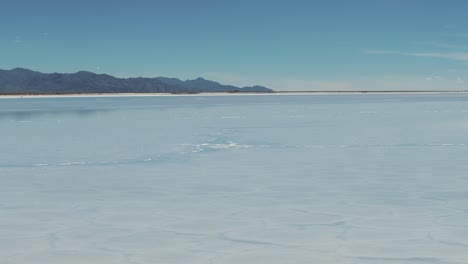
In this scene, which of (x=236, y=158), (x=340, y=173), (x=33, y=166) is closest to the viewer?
(x=340, y=173)

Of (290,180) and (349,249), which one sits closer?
(349,249)

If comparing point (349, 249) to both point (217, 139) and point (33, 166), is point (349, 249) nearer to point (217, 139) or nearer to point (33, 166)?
point (33, 166)

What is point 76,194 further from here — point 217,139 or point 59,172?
point 217,139

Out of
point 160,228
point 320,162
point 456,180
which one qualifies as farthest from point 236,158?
point 160,228

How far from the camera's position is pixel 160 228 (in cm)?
653

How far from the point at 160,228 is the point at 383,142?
34.6 feet

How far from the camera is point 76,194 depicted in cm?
860

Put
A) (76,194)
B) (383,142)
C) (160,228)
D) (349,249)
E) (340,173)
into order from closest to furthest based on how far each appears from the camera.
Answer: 1. (349,249)
2. (160,228)
3. (76,194)
4. (340,173)
5. (383,142)

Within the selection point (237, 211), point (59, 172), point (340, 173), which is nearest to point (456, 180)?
point (340, 173)

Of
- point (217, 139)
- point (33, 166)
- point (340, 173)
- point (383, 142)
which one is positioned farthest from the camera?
point (217, 139)

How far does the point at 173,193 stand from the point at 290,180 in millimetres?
1940

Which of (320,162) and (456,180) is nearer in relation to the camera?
(456,180)

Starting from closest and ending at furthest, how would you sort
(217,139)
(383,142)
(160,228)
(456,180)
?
1. (160,228)
2. (456,180)
3. (383,142)
4. (217,139)

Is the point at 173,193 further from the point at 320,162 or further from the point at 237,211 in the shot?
the point at 320,162
